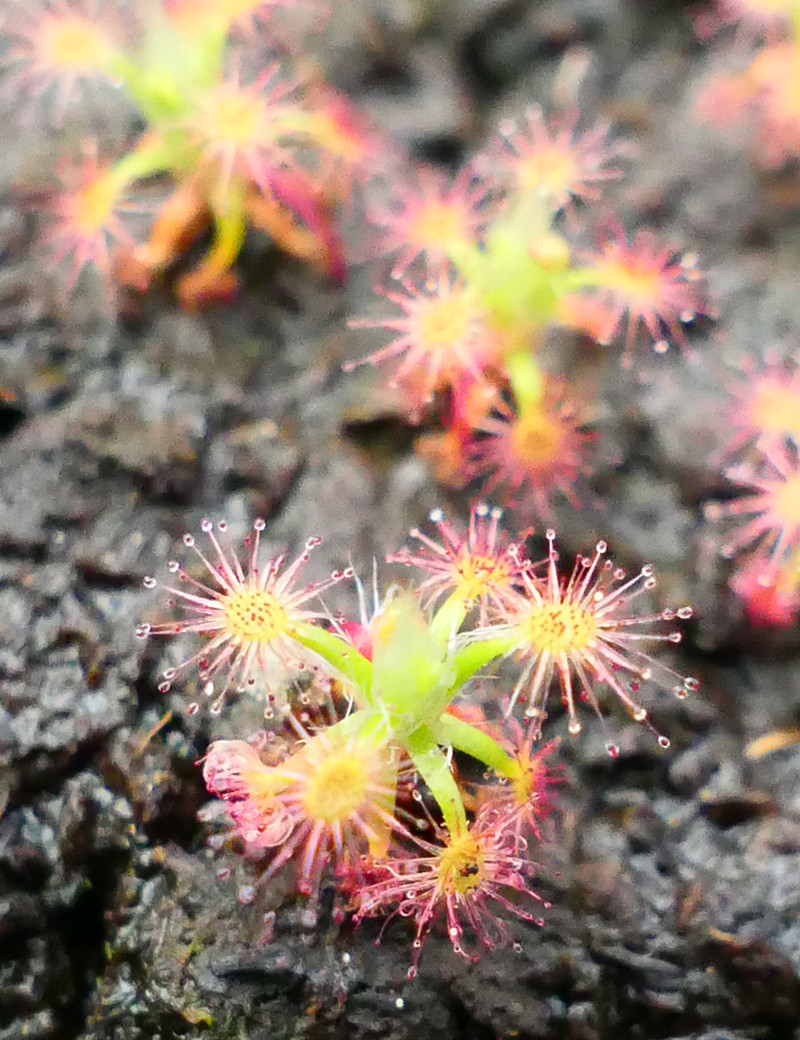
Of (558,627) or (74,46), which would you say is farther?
(74,46)

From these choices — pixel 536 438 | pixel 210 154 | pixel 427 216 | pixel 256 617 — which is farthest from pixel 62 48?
pixel 256 617

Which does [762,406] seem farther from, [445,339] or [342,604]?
[342,604]

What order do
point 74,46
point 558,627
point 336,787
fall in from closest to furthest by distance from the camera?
point 336,787 → point 558,627 → point 74,46

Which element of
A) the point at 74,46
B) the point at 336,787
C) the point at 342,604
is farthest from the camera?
the point at 74,46

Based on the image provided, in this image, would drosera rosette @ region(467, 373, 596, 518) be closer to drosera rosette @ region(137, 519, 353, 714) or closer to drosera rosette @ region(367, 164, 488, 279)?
drosera rosette @ region(367, 164, 488, 279)

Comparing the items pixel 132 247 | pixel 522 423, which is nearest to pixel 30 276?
pixel 132 247

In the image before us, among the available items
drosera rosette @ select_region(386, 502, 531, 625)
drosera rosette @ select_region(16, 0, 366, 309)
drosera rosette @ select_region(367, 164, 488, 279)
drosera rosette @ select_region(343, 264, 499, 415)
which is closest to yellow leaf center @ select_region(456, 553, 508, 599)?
drosera rosette @ select_region(386, 502, 531, 625)

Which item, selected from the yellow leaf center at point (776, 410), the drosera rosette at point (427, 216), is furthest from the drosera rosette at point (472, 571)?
the yellow leaf center at point (776, 410)
